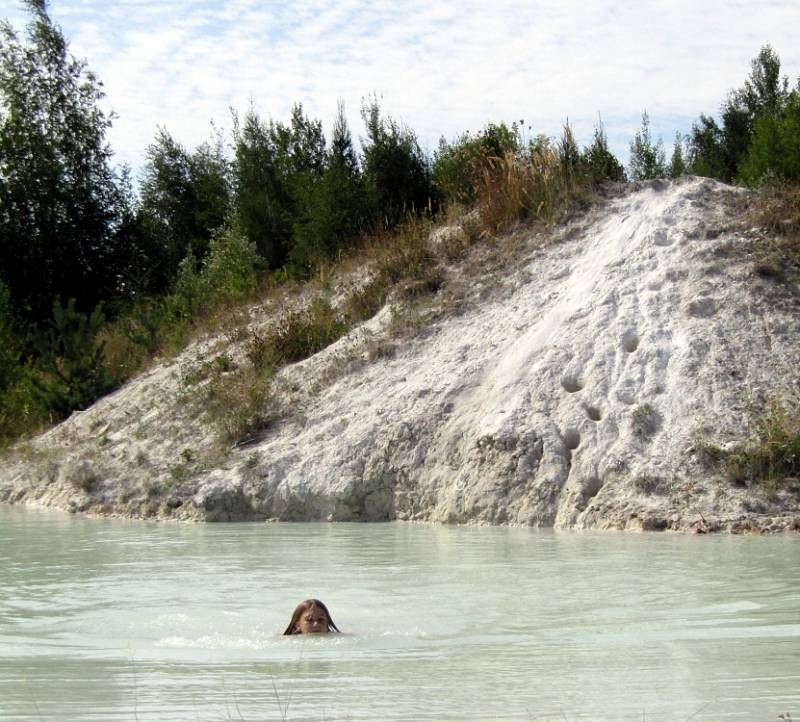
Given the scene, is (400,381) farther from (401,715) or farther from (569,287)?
(401,715)

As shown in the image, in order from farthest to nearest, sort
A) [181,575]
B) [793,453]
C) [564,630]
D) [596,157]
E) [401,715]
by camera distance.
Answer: [596,157] → [793,453] → [181,575] → [564,630] → [401,715]

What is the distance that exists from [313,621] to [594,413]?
735 centimetres

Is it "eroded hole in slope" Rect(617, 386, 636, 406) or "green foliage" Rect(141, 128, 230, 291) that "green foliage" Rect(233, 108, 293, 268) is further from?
"eroded hole in slope" Rect(617, 386, 636, 406)

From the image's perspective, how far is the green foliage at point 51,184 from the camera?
32.1m

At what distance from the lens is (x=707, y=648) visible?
5879mm

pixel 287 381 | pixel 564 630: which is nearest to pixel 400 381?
pixel 287 381

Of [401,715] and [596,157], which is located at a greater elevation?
[596,157]

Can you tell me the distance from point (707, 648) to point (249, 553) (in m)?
5.92

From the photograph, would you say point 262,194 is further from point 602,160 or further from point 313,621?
point 313,621

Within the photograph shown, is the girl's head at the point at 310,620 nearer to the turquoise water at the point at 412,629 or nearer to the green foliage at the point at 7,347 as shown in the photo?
the turquoise water at the point at 412,629

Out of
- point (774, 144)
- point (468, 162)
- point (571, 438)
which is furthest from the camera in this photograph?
point (774, 144)

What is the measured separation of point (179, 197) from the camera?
37094 mm

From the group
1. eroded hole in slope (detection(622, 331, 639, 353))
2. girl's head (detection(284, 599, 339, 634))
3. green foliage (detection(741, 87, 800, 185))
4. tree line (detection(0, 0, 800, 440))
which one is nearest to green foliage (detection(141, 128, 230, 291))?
tree line (detection(0, 0, 800, 440))

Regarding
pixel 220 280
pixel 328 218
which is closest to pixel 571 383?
pixel 328 218
